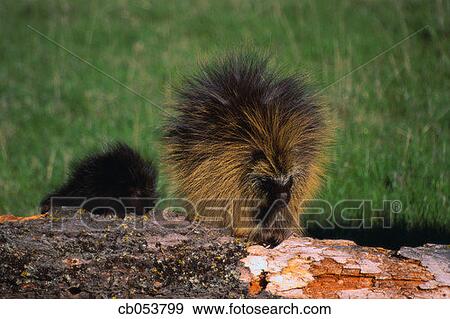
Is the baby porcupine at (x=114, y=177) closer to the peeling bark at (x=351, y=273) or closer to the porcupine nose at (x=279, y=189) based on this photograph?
the porcupine nose at (x=279, y=189)

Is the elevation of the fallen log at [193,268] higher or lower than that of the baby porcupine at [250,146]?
lower

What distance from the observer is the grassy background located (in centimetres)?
732

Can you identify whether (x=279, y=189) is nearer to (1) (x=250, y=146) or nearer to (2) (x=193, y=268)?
(1) (x=250, y=146)

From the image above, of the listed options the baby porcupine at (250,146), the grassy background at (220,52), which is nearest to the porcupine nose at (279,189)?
the baby porcupine at (250,146)

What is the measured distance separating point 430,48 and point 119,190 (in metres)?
6.69

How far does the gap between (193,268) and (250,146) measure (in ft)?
3.35

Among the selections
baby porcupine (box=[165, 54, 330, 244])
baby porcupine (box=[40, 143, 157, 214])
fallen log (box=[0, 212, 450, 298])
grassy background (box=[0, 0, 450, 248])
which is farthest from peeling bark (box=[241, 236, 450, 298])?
grassy background (box=[0, 0, 450, 248])

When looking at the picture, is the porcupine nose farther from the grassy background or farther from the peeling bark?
the grassy background

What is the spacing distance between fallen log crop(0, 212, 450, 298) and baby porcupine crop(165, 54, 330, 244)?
429 mm

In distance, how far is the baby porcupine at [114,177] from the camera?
5406 mm

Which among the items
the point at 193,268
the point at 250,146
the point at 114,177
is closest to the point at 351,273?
the point at 193,268

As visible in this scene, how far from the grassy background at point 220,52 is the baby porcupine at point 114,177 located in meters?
0.27

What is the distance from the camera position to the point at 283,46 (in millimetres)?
11109

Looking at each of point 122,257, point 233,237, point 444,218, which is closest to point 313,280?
point 233,237
